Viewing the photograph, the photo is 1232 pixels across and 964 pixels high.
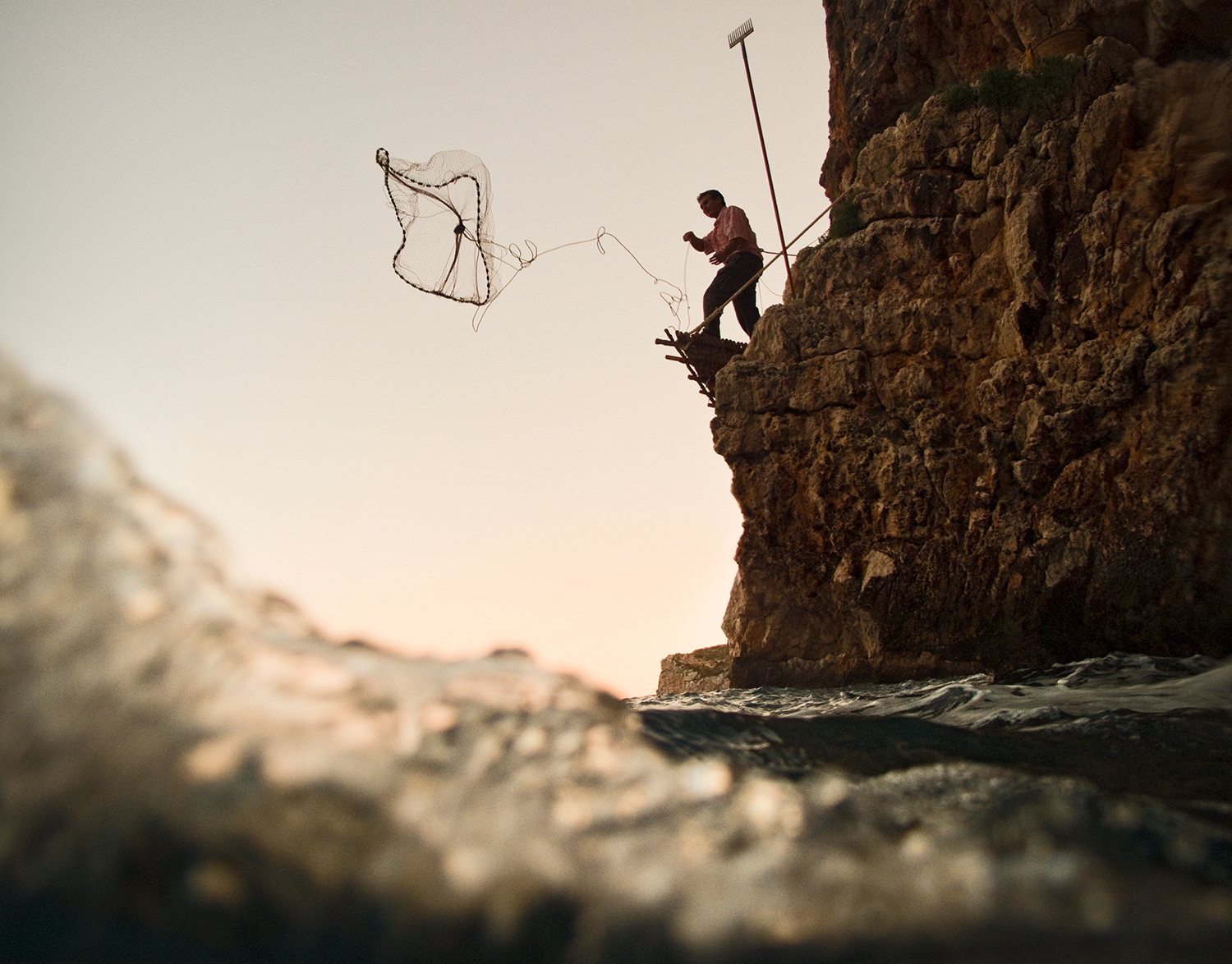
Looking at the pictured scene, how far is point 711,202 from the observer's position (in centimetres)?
1049

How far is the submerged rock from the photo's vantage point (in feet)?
2.91

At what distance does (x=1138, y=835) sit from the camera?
1509mm

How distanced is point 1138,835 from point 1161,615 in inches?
188

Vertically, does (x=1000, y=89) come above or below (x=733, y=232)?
below

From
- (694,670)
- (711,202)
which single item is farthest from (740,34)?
(694,670)

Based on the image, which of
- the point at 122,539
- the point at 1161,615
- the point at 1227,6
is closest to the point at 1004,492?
the point at 1161,615

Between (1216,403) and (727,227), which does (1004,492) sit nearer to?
(1216,403)

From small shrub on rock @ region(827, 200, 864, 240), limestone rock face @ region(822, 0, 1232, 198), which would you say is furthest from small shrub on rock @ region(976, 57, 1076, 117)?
small shrub on rock @ region(827, 200, 864, 240)

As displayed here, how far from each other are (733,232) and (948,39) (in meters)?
3.21

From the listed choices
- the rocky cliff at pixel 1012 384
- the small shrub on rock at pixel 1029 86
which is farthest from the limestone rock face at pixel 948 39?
the small shrub on rock at pixel 1029 86

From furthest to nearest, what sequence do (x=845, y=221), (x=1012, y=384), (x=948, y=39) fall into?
(x=948, y=39), (x=845, y=221), (x=1012, y=384)

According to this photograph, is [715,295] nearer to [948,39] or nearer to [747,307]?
[747,307]

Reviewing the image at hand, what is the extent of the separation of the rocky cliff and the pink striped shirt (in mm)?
1667

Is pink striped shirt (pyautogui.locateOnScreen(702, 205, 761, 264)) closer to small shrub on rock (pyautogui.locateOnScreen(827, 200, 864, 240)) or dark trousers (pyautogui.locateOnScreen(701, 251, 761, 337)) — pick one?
dark trousers (pyautogui.locateOnScreen(701, 251, 761, 337))
